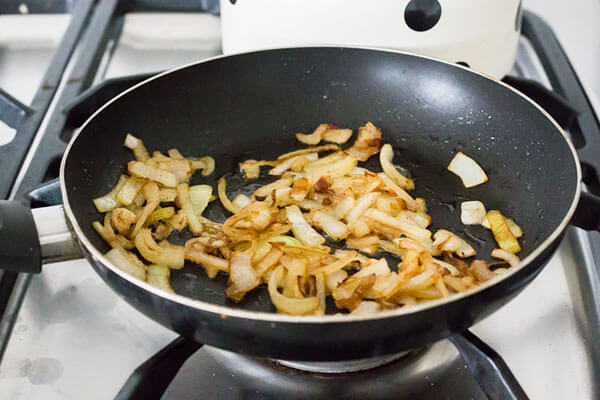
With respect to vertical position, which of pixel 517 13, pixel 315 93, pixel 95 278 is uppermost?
pixel 517 13

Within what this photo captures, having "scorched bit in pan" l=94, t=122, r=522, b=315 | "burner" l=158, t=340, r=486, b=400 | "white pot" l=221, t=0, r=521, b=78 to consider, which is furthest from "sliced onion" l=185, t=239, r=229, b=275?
"white pot" l=221, t=0, r=521, b=78

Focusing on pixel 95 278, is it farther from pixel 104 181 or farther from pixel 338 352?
pixel 338 352

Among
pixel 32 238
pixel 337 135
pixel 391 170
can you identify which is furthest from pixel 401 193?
pixel 32 238

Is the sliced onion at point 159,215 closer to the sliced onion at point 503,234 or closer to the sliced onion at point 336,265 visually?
the sliced onion at point 336,265

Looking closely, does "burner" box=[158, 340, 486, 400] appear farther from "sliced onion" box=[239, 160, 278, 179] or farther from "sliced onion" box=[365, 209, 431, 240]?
"sliced onion" box=[239, 160, 278, 179]

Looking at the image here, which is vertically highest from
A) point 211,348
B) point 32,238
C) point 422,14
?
point 422,14

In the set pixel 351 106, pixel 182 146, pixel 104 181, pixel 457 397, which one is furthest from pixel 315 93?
pixel 457 397

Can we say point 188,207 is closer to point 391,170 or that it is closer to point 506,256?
point 391,170
